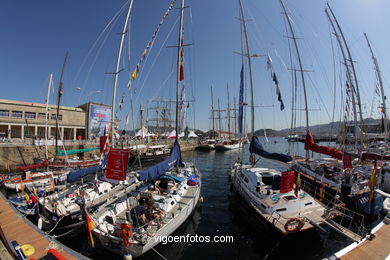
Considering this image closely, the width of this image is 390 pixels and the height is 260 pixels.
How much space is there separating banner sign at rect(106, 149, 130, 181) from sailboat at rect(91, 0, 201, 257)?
4.38ft

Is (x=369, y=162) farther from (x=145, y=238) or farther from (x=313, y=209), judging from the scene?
(x=145, y=238)

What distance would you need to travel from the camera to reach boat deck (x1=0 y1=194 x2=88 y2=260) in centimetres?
666

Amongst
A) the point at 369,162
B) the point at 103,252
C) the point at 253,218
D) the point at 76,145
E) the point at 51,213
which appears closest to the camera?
the point at 103,252

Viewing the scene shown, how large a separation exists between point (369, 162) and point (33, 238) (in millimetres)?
30312

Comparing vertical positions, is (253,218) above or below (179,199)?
below

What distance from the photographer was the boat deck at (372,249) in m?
6.76

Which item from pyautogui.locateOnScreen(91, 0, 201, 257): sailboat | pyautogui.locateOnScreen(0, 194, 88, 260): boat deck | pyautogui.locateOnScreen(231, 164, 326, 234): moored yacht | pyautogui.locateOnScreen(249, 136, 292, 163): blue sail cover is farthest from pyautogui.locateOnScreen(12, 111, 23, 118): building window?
pyautogui.locateOnScreen(231, 164, 326, 234): moored yacht

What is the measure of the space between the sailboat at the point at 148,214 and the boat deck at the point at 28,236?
5.60ft

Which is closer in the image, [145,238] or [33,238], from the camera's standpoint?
[33,238]

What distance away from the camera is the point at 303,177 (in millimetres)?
18625

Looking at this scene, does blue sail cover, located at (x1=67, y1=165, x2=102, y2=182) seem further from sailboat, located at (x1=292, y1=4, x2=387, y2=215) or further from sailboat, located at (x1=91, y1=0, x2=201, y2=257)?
sailboat, located at (x1=292, y1=4, x2=387, y2=215)

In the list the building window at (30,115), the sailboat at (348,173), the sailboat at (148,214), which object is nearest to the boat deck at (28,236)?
the sailboat at (148,214)

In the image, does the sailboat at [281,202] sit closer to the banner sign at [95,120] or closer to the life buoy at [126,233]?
the life buoy at [126,233]

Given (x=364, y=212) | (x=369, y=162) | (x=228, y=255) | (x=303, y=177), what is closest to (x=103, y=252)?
(x=228, y=255)
